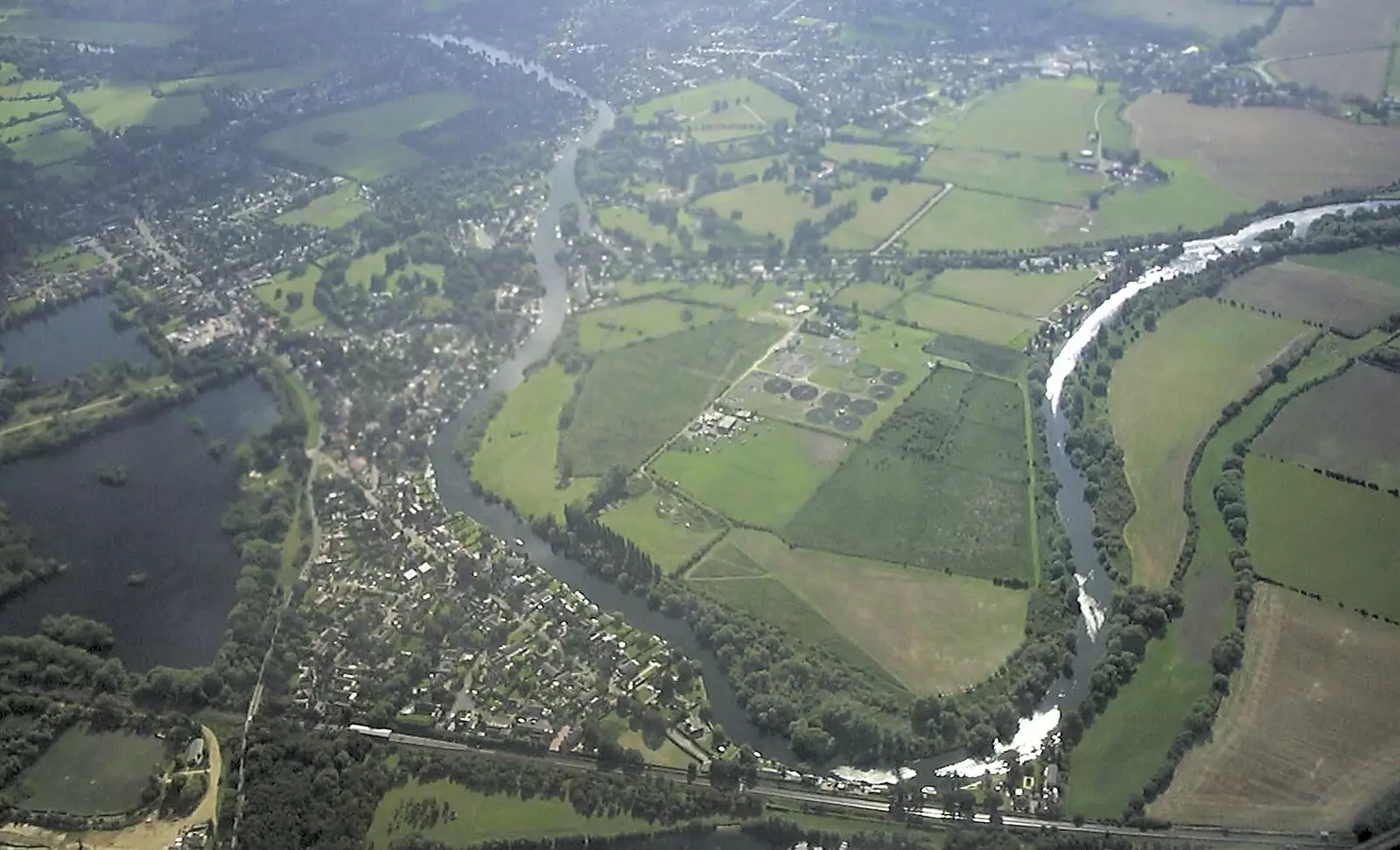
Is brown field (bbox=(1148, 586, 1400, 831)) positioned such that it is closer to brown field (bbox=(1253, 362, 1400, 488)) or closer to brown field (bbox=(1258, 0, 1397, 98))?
brown field (bbox=(1253, 362, 1400, 488))

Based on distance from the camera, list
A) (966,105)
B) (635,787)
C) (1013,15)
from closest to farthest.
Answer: (635,787) → (966,105) → (1013,15)

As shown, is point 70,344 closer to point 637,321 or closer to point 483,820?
point 637,321

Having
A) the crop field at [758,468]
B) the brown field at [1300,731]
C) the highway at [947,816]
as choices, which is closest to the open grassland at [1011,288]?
the crop field at [758,468]

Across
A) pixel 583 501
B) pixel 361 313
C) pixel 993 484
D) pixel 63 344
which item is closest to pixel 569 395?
pixel 583 501

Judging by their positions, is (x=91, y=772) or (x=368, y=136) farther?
(x=368, y=136)

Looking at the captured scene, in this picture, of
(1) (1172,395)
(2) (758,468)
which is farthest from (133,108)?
(1) (1172,395)

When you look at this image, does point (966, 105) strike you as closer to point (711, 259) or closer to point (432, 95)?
point (711, 259)
